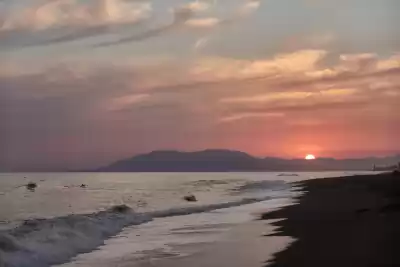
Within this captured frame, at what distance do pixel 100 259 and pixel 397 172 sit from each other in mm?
24046

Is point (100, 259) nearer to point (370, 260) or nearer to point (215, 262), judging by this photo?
point (215, 262)

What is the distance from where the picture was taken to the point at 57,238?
8.00m

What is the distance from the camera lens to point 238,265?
17.0 feet

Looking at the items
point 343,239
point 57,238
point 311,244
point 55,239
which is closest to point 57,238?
point 57,238

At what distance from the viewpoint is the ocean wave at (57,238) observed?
6.45 metres

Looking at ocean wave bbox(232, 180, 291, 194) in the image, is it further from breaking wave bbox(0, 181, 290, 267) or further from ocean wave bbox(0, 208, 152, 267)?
ocean wave bbox(0, 208, 152, 267)

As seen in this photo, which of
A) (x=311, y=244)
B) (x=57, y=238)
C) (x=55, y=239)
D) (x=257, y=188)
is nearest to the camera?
(x=311, y=244)

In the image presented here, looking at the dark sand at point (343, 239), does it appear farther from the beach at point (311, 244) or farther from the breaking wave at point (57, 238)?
the breaking wave at point (57, 238)

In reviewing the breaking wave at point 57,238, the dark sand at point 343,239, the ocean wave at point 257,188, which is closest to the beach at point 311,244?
the dark sand at point 343,239

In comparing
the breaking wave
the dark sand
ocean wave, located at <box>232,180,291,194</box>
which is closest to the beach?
the dark sand

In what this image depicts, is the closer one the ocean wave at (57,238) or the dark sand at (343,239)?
the dark sand at (343,239)

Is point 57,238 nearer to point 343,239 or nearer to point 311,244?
point 311,244

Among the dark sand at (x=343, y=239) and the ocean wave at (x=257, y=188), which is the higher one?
the ocean wave at (x=257, y=188)

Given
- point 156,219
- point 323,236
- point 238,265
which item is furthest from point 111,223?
point 238,265
